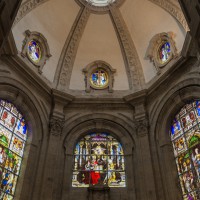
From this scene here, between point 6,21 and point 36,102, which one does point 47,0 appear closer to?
point 36,102

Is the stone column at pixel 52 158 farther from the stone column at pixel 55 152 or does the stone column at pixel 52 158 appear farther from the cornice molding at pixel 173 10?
the cornice molding at pixel 173 10

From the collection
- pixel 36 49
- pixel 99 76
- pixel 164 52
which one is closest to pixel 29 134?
pixel 36 49

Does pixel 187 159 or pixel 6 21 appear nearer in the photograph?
pixel 6 21

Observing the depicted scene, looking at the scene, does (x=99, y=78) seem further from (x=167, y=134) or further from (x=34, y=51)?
(x=167, y=134)

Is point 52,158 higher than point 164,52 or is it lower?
lower

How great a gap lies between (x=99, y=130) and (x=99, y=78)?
11.8 ft

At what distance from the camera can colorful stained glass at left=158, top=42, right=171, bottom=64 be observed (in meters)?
13.6

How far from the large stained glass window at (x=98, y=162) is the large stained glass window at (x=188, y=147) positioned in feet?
8.57

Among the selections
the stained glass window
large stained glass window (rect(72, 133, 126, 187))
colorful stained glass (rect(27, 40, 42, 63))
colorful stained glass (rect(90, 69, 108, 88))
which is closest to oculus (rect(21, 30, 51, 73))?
colorful stained glass (rect(27, 40, 42, 63))

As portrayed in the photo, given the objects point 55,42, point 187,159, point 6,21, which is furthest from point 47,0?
point 187,159

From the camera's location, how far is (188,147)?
35.1 feet

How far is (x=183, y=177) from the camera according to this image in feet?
33.8

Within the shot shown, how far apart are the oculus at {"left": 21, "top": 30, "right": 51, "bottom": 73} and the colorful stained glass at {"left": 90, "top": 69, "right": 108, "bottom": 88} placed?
292 cm

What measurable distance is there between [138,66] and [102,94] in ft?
8.99
